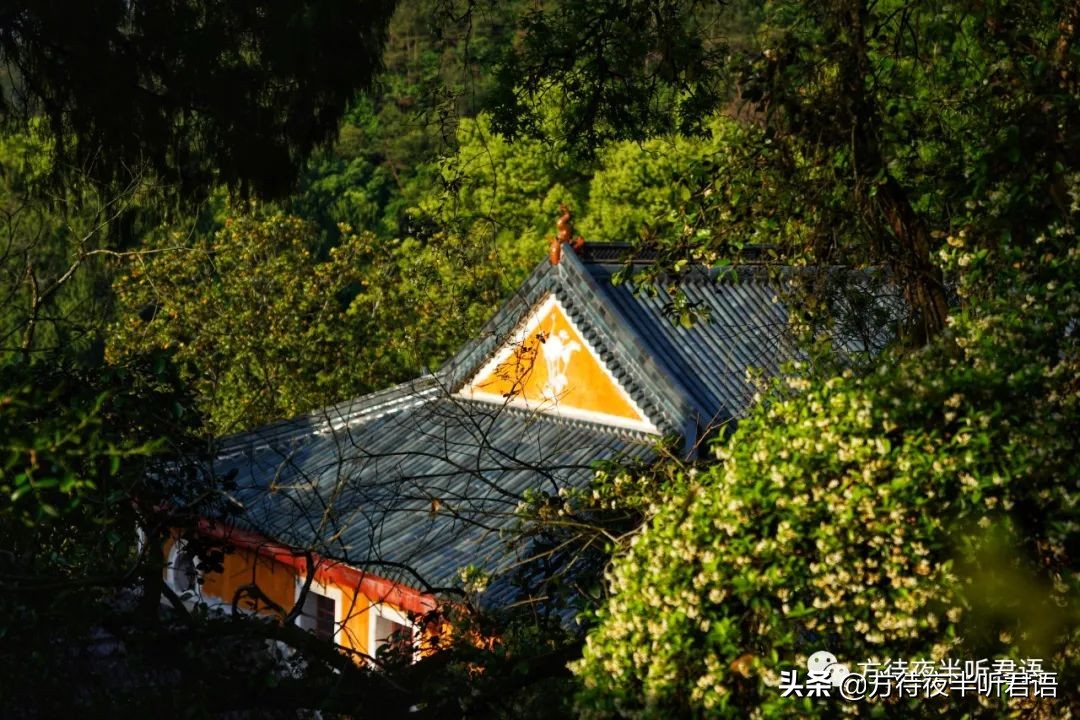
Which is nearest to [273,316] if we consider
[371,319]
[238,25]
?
[371,319]

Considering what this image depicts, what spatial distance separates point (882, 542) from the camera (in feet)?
13.0

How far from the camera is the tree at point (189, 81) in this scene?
6488mm

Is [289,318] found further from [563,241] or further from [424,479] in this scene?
[424,479]

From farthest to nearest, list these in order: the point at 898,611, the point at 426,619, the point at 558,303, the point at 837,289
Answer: the point at 558,303, the point at 837,289, the point at 426,619, the point at 898,611

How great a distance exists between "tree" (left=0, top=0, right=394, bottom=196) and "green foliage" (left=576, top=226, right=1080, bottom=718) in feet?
11.6

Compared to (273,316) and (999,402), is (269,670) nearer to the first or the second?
(999,402)

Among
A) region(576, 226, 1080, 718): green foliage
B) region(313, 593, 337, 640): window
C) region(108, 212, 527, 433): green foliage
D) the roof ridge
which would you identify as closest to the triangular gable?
the roof ridge

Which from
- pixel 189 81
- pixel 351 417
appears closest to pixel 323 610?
pixel 351 417

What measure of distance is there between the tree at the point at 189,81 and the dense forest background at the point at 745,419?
0.05 feet

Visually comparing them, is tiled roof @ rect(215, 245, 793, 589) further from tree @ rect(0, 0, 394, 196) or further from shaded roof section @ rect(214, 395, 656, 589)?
tree @ rect(0, 0, 394, 196)

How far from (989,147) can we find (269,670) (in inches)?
138

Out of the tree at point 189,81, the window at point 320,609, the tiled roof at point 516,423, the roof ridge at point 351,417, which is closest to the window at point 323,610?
the window at point 320,609

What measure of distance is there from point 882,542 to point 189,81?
4.44m

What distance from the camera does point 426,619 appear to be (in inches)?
235
